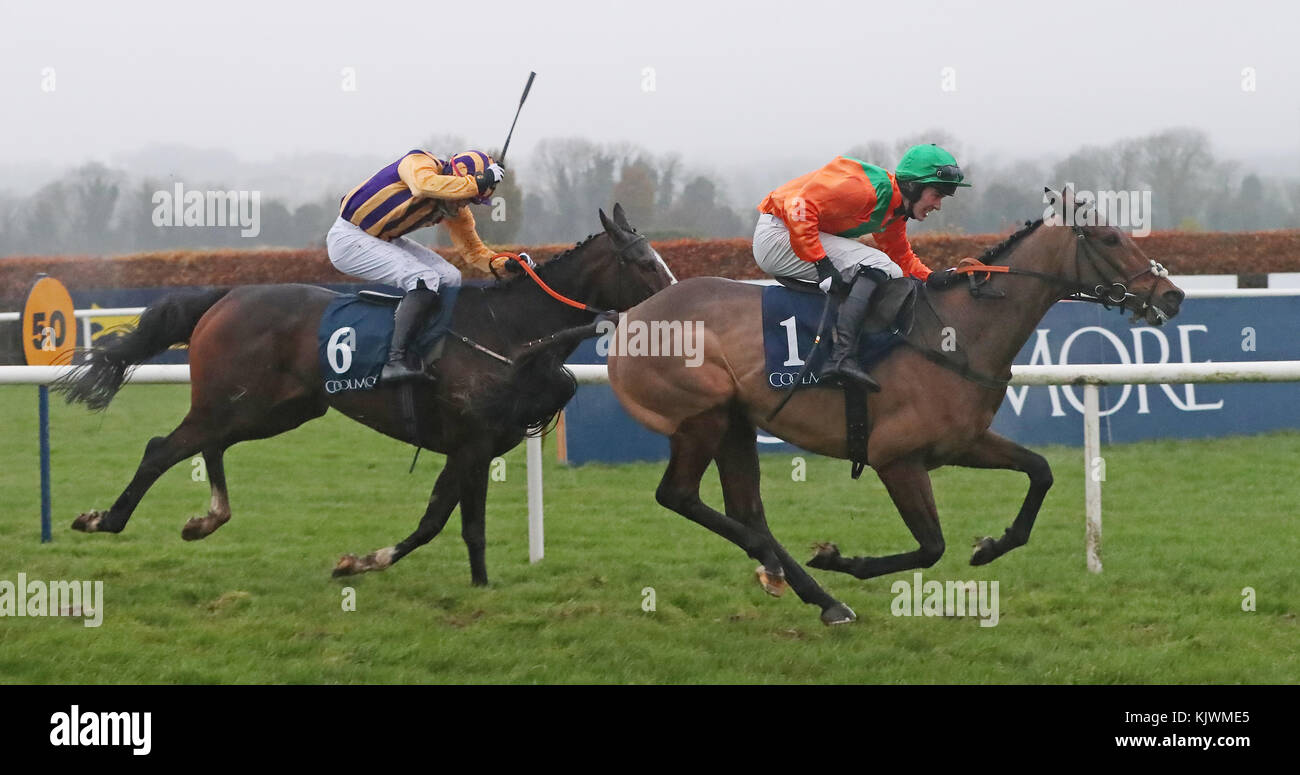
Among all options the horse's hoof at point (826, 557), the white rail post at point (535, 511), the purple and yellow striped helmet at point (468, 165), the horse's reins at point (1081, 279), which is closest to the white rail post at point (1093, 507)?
the horse's reins at point (1081, 279)

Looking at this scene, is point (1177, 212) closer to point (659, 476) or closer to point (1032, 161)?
point (1032, 161)

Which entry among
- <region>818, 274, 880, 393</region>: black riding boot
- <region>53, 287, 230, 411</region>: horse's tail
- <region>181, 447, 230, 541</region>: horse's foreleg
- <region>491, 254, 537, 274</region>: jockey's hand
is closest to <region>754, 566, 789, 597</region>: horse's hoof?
<region>818, 274, 880, 393</region>: black riding boot

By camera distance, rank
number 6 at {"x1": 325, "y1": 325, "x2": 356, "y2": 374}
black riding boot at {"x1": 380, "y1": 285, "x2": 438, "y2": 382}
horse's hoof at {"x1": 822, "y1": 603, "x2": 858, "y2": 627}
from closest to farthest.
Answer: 1. horse's hoof at {"x1": 822, "y1": 603, "x2": 858, "y2": 627}
2. black riding boot at {"x1": 380, "y1": 285, "x2": 438, "y2": 382}
3. number 6 at {"x1": 325, "y1": 325, "x2": 356, "y2": 374}

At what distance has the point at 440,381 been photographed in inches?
198

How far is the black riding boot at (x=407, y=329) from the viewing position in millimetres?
4934

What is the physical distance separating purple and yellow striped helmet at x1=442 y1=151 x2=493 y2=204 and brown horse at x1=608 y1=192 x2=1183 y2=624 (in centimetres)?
85

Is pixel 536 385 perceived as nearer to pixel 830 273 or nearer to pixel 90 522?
pixel 830 273

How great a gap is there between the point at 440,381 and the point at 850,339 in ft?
Answer: 5.04

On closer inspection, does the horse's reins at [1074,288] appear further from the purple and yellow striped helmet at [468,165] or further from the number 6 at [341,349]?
the number 6 at [341,349]

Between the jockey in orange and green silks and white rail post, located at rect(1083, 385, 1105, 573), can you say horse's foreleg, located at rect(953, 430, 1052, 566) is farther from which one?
white rail post, located at rect(1083, 385, 1105, 573)

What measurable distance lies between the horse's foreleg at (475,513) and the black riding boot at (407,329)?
1.39 ft

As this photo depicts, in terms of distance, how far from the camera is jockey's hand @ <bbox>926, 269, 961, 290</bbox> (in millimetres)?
4586

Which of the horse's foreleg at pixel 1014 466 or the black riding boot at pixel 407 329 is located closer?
the horse's foreleg at pixel 1014 466

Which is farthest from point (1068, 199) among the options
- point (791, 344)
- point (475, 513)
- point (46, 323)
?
point (46, 323)
